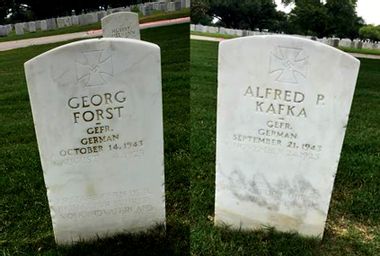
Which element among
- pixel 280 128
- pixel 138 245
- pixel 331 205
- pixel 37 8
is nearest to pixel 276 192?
pixel 280 128

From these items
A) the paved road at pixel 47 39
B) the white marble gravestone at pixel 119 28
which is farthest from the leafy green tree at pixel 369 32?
the white marble gravestone at pixel 119 28

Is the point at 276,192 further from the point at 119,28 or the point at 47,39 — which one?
the point at 119,28

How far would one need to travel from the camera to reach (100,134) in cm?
251

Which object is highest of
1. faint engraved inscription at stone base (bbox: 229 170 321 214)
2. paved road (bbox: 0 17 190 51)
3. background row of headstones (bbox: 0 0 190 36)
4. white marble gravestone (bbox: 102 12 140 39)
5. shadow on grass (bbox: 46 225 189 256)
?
background row of headstones (bbox: 0 0 190 36)

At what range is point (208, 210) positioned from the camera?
10.3 feet

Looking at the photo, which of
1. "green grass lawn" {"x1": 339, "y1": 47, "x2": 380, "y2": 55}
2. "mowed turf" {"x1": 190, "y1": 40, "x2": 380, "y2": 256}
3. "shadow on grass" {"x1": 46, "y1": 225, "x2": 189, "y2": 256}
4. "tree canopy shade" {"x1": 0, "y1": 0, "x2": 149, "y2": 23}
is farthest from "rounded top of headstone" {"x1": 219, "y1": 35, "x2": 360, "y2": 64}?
"shadow on grass" {"x1": 46, "y1": 225, "x2": 189, "y2": 256}

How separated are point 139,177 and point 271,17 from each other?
1.31 metres

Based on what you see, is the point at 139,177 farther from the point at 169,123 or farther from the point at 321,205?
the point at 169,123

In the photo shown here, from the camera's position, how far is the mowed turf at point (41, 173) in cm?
278

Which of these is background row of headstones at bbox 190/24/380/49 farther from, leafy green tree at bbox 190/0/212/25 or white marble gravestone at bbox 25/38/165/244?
white marble gravestone at bbox 25/38/165/244

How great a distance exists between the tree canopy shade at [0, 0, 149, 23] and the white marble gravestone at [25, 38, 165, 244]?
2.06 ft

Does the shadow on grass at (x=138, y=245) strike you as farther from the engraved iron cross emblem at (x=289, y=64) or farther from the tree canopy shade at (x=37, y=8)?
the tree canopy shade at (x=37, y=8)

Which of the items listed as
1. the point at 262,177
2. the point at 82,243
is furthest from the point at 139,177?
the point at 262,177

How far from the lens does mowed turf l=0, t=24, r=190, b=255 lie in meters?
2.78
